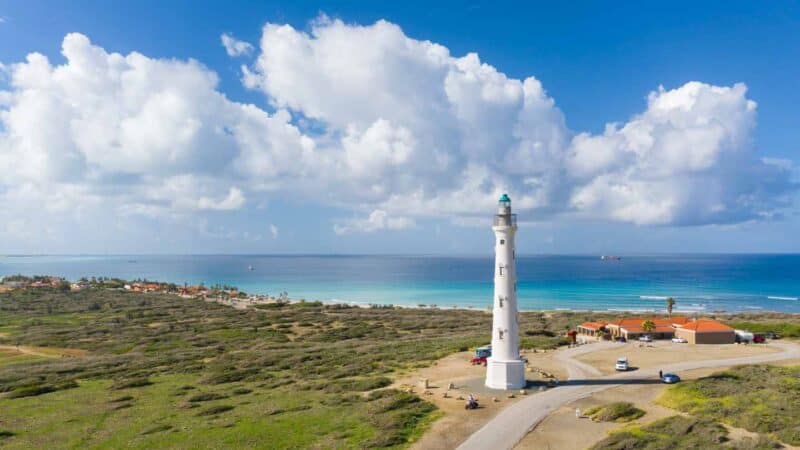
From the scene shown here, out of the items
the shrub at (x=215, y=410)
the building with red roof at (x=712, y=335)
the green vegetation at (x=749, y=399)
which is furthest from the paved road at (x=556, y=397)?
the shrub at (x=215, y=410)

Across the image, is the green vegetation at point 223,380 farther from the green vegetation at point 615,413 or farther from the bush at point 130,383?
the green vegetation at point 615,413

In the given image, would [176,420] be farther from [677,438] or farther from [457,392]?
[677,438]

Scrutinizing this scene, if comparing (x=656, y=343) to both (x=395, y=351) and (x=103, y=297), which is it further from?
(x=103, y=297)

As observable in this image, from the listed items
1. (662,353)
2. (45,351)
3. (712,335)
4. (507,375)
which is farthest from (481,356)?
(45,351)

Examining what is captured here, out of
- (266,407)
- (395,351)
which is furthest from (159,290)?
(266,407)

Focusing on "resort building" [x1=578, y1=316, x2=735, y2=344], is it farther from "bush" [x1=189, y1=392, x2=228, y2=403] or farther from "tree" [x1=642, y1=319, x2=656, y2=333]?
"bush" [x1=189, y1=392, x2=228, y2=403]
